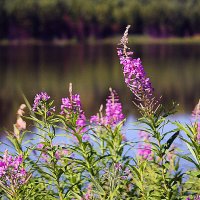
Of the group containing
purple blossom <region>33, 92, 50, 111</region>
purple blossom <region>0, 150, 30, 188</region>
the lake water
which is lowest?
purple blossom <region>0, 150, 30, 188</region>

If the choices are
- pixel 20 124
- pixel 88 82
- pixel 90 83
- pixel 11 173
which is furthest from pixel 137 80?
pixel 88 82

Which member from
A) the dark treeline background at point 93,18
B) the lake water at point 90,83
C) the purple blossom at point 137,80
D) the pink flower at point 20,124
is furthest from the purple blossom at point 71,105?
the dark treeline background at point 93,18

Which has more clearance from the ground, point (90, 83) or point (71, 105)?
point (90, 83)

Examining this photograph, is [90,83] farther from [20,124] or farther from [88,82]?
[20,124]

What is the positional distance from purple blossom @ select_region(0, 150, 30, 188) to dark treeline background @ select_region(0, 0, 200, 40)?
9710 centimetres

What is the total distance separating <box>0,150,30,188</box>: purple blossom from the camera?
12.5ft

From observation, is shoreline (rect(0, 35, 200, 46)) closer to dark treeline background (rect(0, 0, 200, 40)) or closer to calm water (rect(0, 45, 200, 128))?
dark treeline background (rect(0, 0, 200, 40))

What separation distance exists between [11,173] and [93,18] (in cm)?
10235

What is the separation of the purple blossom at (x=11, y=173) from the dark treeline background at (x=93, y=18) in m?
97.1

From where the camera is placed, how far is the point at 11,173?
3.86 m

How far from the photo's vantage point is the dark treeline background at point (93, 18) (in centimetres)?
10075

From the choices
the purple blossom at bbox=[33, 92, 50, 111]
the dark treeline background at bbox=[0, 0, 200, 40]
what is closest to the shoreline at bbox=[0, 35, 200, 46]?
the dark treeline background at bbox=[0, 0, 200, 40]

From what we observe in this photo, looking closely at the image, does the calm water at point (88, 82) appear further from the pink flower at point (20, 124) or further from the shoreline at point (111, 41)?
the shoreline at point (111, 41)

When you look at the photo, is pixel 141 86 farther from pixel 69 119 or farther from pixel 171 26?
pixel 171 26
